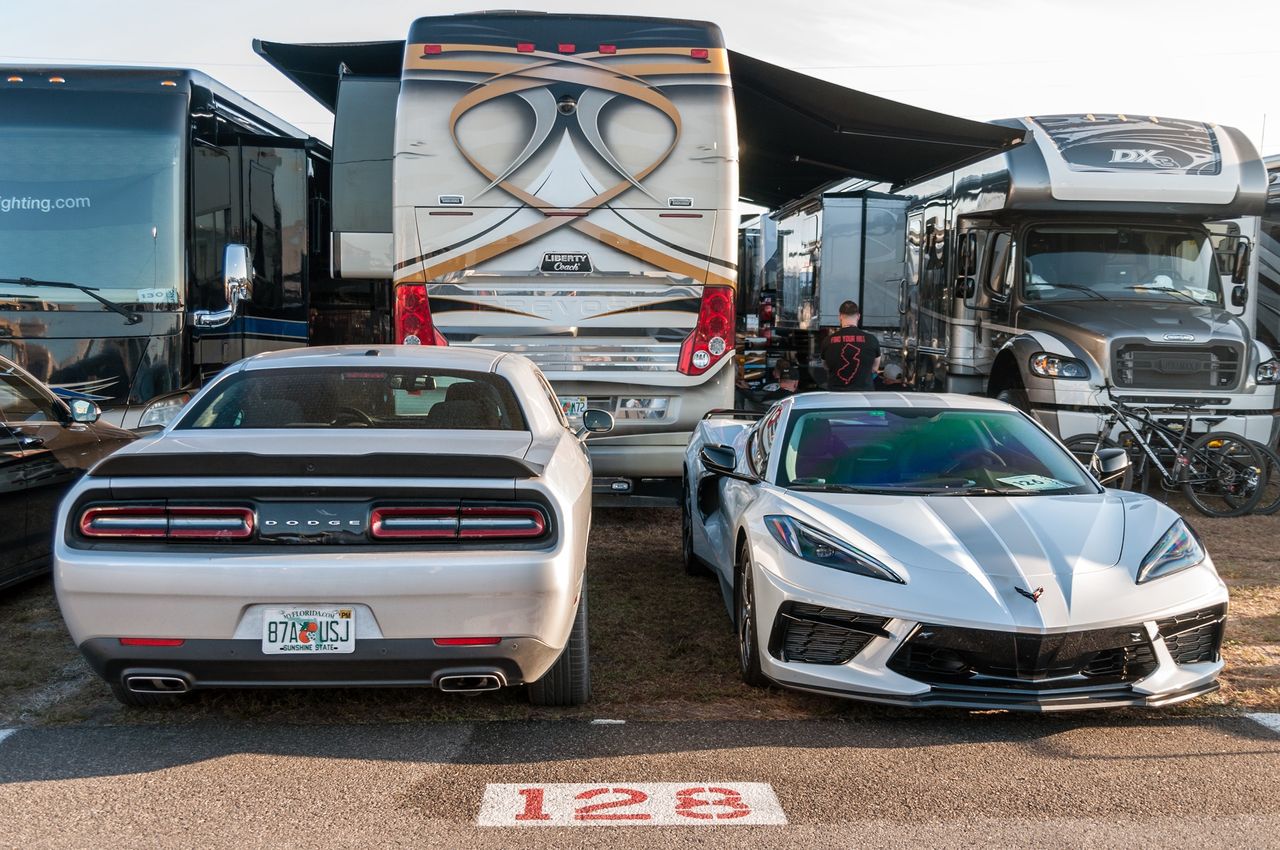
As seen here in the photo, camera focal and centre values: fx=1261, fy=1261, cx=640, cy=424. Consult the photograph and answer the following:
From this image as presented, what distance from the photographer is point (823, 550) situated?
211 inches

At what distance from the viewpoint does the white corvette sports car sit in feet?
16.1

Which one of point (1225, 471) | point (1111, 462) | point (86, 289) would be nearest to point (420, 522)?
point (1111, 462)

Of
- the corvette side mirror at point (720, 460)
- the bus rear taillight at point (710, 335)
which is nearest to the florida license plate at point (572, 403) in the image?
the bus rear taillight at point (710, 335)

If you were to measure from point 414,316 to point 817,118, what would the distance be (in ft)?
21.2

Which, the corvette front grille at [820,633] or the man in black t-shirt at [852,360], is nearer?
the corvette front grille at [820,633]

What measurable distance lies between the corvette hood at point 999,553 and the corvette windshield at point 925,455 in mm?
290

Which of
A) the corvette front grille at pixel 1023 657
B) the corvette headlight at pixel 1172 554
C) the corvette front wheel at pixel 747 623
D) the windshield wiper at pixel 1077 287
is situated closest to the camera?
the corvette front grille at pixel 1023 657

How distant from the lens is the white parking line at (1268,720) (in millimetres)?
5238

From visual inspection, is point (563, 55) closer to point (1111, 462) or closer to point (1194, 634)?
point (1111, 462)

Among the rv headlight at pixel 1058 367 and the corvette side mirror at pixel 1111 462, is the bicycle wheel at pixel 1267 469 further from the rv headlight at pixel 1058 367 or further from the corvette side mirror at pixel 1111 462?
the corvette side mirror at pixel 1111 462

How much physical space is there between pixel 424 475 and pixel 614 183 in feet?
16.4

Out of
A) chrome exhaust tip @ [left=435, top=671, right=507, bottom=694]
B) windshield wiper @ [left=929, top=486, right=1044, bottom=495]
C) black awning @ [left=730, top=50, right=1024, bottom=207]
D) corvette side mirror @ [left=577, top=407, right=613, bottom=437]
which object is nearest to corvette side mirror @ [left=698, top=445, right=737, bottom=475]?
corvette side mirror @ [left=577, top=407, right=613, bottom=437]

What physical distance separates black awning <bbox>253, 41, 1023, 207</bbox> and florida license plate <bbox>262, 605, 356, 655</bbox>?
8036 millimetres

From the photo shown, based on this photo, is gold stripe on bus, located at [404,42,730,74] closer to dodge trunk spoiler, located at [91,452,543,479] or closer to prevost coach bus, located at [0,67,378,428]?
prevost coach bus, located at [0,67,378,428]
